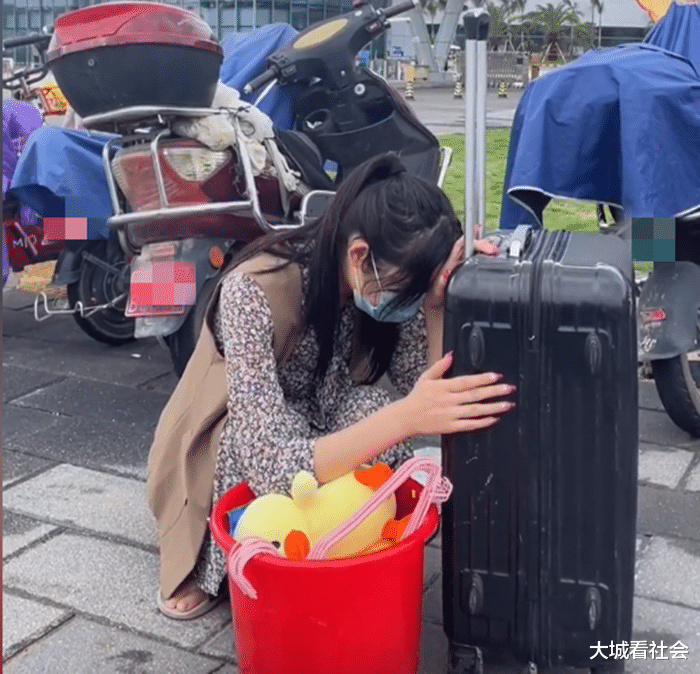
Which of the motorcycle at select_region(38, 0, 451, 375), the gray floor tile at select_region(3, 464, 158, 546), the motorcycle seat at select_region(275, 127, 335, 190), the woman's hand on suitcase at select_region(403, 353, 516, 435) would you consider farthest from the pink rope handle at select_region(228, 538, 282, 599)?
the motorcycle seat at select_region(275, 127, 335, 190)

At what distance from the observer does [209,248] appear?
3410 mm

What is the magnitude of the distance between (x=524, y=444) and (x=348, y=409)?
60 centimetres

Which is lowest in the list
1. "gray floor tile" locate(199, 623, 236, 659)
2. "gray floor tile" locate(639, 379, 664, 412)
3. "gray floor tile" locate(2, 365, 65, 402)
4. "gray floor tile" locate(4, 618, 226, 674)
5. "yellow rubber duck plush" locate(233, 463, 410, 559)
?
"gray floor tile" locate(2, 365, 65, 402)

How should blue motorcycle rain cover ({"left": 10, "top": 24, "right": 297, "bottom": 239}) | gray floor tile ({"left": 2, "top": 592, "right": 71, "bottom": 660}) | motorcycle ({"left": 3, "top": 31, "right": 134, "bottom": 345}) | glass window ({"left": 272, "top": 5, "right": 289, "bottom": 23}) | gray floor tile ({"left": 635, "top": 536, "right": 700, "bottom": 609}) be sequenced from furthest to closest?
1. glass window ({"left": 272, "top": 5, "right": 289, "bottom": 23})
2. motorcycle ({"left": 3, "top": 31, "right": 134, "bottom": 345})
3. blue motorcycle rain cover ({"left": 10, "top": 24, "right": 297, "bottom": 239})
4. gray floor tile ({"left": 635, "top": 536, "right": 700, "bottom": 609})
5. gray floor tile ({"left": 2, "top": 592, "right": 71, "bottom": 660})

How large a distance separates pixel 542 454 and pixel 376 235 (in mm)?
501

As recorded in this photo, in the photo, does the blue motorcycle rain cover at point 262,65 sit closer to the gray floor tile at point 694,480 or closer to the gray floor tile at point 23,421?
the gray floor tile at point 23,421

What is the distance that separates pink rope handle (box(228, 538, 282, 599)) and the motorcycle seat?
206cm

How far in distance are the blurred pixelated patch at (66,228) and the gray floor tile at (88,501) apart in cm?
97

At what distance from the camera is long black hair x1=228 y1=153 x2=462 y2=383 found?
1937 mm

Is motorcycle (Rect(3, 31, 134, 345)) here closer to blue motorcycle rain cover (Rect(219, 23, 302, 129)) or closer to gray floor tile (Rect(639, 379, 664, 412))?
blue motorcycle rain cover (Rect(219, 23, 302, 129))

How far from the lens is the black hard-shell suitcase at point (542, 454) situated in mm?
1754

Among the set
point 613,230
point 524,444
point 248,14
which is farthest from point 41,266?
point 248,14

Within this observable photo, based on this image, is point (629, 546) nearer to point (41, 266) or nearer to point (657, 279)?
point (657, 279)

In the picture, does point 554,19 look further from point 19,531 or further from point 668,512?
point 19,531
